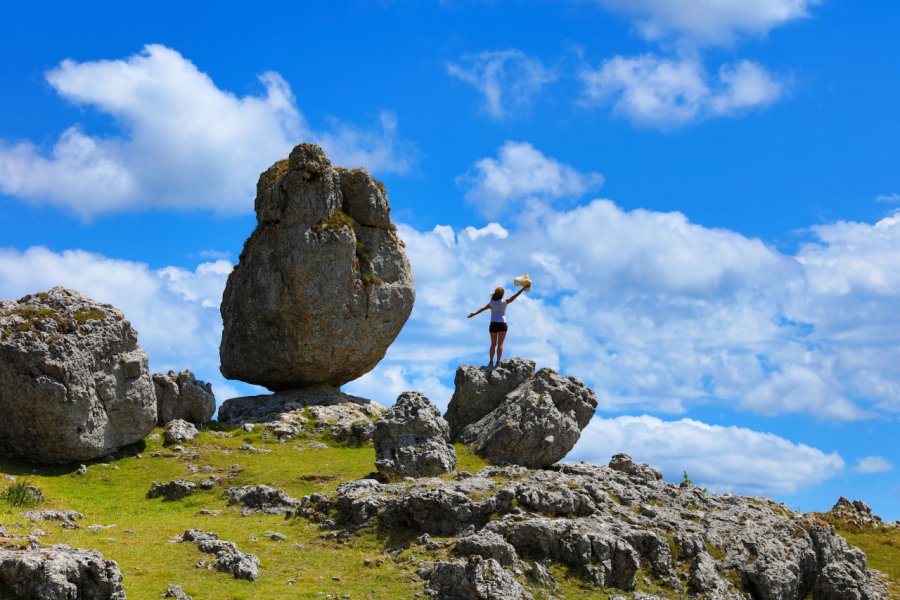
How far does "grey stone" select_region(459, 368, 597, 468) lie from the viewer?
125 feet

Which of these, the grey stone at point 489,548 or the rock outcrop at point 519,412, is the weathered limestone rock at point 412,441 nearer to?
the rock outcrop at point 519,412

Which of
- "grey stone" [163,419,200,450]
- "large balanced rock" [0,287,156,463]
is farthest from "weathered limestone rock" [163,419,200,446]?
"large balanced rock" [0,287,156,463]

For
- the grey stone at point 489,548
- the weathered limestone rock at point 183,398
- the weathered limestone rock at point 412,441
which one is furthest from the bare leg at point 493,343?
the grey stone at point 489,548

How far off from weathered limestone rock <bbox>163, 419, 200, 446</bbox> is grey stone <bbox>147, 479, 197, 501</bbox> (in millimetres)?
6778

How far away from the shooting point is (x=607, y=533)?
26.8m

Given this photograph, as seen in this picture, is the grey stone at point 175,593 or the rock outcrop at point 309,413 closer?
the grey stone at point 175,593

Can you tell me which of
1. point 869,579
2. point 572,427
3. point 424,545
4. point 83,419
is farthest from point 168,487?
point 869,579

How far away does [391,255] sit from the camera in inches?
2015

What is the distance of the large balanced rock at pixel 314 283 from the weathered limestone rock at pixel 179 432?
6760 mm

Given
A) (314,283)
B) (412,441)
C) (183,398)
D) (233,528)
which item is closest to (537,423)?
(412,441)

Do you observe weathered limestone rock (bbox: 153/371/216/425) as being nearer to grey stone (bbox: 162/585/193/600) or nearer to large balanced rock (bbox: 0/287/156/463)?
large balanced rock (bbox: 0/287/156/463)

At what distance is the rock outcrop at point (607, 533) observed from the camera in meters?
25.7

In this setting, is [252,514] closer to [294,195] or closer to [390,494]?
[390,494]

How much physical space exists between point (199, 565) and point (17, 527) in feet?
21.8
